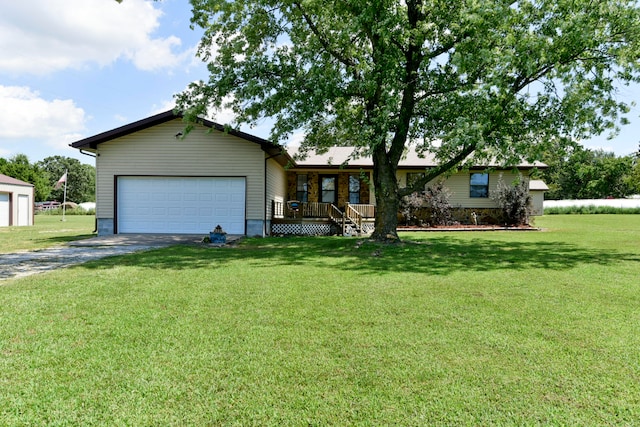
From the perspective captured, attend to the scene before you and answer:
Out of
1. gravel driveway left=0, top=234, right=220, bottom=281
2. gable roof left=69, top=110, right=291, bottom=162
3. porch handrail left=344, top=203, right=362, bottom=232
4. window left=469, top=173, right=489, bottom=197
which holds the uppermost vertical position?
gable roof left=69, top=110, right=291, bottom=162

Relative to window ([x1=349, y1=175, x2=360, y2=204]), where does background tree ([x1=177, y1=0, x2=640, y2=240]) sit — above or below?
above

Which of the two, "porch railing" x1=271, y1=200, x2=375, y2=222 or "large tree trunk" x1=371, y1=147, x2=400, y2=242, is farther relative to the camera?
"porch railing" x1=271, y1=200, x2=375, y2=222

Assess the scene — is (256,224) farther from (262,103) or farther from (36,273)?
(36,273)

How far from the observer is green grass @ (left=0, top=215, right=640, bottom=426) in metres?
2.54

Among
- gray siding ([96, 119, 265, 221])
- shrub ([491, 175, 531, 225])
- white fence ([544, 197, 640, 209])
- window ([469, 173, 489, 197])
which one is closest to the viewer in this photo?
gray siding ([96, 119, 265, 221])

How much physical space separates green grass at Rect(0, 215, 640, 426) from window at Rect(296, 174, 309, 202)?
46.1 feet

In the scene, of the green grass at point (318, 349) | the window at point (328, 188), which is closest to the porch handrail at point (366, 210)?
the window at point (328, 188)

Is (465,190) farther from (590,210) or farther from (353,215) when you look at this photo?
(590,210)

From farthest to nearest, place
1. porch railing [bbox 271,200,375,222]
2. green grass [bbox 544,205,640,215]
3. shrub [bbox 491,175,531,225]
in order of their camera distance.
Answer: green grass [bbox 544,205,640,215], shrub [bbox 491,175,531,225], porch railing [bbox 271,200,375,222]

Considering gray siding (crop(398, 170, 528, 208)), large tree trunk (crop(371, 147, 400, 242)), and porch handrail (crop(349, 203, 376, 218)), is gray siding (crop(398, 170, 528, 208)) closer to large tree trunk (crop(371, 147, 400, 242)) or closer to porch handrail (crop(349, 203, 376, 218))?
porch handrail (crop(349, 203, 376, 218))

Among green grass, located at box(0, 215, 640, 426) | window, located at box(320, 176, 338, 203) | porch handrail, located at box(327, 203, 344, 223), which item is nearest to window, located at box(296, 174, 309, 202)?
window, located at box(320, 176, 338, 203)

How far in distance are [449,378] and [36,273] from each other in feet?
23.5

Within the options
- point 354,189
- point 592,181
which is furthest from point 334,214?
point 592,181

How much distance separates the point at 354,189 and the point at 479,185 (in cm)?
674
